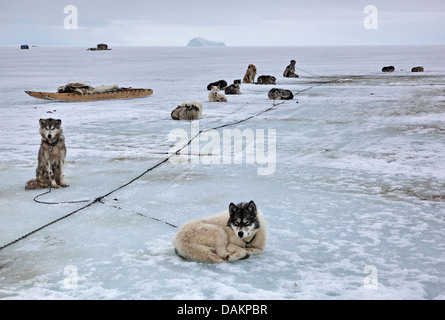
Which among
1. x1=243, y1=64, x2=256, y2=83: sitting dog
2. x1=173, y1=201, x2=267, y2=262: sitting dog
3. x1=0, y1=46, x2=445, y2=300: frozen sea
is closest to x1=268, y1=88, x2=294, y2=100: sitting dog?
x1=0, y1=46, x2=445, y2=300: frozen sea

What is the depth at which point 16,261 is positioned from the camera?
479 centimetres

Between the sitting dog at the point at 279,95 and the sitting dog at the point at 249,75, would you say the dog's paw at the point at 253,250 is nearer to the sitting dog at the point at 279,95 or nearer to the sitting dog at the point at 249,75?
the sitting dog at the point at 279,95

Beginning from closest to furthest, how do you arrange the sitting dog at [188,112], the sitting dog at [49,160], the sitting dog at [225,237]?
the sitting dog at [225,237], the sitting dog at [49,160], the sitting dog at [188,112]

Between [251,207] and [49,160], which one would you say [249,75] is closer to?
[49,160]

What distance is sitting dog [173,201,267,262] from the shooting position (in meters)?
4.57

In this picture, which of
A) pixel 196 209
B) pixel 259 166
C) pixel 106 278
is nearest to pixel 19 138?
pixel 259 166

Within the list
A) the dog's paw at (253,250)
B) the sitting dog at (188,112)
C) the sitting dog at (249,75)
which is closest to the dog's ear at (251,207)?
the dog's paw at (253,250)

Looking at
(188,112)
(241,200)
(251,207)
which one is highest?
(188,112)

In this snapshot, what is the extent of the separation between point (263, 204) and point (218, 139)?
17.6 ft

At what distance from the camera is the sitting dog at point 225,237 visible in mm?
4570

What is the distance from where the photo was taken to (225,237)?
475cm

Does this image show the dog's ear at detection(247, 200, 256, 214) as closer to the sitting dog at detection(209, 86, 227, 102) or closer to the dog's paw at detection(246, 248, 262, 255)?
the dog's paw at detection(246, 248, 262, 255)

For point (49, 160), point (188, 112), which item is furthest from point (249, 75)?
point (49, 160)
